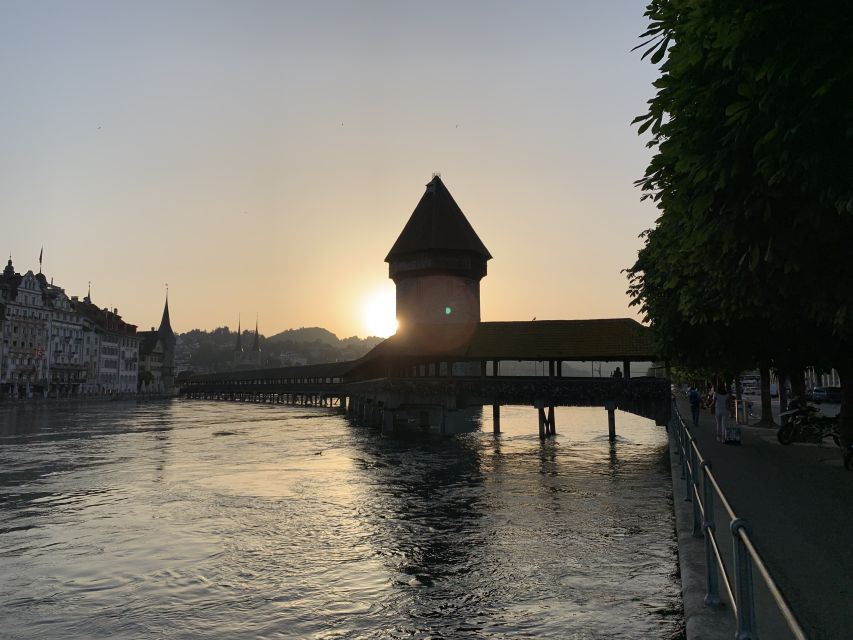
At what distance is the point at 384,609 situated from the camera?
1051 cm

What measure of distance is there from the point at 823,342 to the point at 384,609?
13311mm

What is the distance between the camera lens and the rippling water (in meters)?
9.98

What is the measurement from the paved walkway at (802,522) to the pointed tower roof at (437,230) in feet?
199

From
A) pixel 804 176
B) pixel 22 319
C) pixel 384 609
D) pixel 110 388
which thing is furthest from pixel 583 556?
pixel 110 388

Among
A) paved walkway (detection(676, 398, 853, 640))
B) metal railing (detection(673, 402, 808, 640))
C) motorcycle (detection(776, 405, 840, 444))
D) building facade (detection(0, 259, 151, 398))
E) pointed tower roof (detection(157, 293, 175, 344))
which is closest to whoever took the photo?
metal railing (detection(673, 402, 808, 640))

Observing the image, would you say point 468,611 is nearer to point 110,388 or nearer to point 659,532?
point 659,532

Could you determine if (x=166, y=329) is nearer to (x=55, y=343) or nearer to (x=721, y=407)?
(x=55, y=343)

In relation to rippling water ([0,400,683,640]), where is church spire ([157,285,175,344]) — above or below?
above

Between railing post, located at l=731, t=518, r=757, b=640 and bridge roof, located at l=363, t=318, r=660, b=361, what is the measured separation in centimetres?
3415

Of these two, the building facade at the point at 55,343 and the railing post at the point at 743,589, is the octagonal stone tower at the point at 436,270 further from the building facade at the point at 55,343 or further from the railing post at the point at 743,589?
the railing post at the point at 743,589

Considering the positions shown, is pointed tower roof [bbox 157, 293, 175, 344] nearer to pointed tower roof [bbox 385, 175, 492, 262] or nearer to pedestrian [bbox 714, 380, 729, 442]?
pointed tower roof [bbox 385, 175, 492, 262]

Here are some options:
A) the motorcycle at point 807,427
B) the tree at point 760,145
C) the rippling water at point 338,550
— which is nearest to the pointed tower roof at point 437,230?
the rippling water at point 338,550

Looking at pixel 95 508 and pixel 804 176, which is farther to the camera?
pixel 95 508

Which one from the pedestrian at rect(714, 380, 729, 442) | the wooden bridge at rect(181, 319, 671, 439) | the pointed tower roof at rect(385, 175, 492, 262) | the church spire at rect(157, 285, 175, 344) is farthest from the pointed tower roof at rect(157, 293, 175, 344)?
the pedestrian at rect(714, 380, 729, 442)
